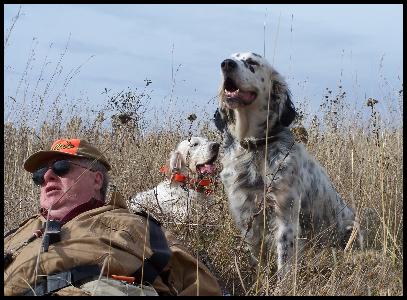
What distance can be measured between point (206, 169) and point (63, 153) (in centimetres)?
224

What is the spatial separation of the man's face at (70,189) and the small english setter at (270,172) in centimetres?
133

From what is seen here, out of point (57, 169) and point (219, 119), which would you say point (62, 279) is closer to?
point (57, 169)

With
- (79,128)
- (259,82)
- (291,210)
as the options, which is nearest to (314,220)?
(291,210)

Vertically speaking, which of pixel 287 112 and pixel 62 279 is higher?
pixel 287 112

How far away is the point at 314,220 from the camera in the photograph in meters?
4.62

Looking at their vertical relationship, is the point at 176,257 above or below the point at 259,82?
below

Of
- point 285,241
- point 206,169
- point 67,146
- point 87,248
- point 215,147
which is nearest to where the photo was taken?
point 87,248

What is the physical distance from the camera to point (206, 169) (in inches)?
220

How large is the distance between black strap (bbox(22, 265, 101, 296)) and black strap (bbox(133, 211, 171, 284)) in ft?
0.75

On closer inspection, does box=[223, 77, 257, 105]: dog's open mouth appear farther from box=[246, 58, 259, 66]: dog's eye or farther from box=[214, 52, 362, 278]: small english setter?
box=[246, 58, 259, 66]: dog's eye

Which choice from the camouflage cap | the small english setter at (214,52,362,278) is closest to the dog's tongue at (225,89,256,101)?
the small english setter at (214,52,362,278)

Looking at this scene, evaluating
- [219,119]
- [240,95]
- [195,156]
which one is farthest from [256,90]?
[195,156]

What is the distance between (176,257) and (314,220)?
5.90ft

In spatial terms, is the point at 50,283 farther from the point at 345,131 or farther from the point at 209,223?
the point at 345,131
